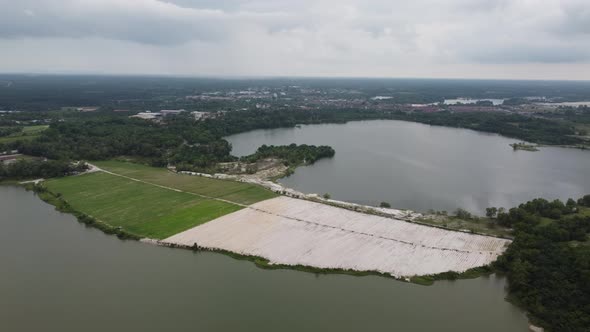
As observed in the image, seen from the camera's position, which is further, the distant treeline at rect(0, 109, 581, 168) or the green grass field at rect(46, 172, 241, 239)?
the distant treeline at rect(0, 109, 581, 168)

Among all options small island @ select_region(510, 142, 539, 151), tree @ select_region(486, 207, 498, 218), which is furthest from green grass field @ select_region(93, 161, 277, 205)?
small island @ select_region(510, 142, 539, 151)

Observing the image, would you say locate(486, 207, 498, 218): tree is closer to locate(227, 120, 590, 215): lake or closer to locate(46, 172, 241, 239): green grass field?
locate(227, 120, 590, 215): lake

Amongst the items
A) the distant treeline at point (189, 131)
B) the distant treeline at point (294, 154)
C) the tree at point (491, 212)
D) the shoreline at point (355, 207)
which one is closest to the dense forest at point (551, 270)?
the tree at point (491, 212)

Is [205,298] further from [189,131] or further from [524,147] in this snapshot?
[524,147]

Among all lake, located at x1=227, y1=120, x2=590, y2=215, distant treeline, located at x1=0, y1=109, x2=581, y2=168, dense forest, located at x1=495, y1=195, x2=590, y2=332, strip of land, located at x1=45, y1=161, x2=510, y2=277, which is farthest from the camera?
distant treeline, located at x1=0, y1=109, x2=581, y2=168

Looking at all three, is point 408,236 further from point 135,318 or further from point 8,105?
point 8,105

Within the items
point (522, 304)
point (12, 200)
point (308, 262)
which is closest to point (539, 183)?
point (522, 304)
